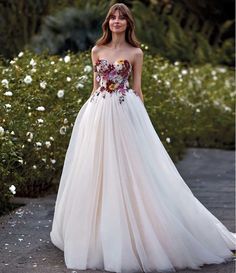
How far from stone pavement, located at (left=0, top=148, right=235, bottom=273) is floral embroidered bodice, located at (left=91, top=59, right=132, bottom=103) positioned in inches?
51.7

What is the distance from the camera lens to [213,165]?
11320mm

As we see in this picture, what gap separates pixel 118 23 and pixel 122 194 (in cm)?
131

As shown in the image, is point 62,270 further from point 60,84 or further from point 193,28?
point 193,28

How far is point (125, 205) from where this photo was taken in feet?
16.7

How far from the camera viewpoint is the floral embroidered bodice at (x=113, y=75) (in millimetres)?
5375

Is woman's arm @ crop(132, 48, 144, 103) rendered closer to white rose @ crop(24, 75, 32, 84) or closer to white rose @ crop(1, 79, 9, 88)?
white rose @ crop(1, 79, 9, 88)

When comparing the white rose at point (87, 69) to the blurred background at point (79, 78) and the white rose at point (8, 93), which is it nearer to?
the blurred background at point (79, 78)

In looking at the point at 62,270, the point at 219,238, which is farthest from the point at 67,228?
the point at 219,238

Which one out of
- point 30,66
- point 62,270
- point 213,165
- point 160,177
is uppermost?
point 30,66

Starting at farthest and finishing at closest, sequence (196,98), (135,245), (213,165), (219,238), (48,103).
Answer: (196,98) → (213,165) → (48,103) → (219,238) → (135,245)

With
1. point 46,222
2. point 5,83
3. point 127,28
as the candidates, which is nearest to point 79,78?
point 5,83

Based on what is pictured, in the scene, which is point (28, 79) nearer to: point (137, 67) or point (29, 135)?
point (29, 135)

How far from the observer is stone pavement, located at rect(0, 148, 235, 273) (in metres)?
5.17

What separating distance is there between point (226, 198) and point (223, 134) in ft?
18.7
